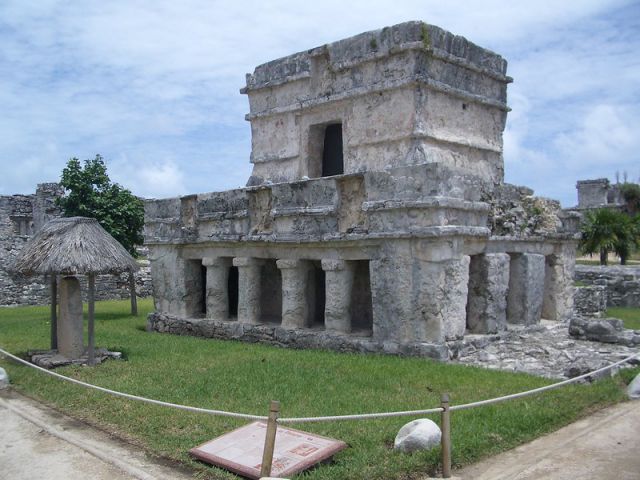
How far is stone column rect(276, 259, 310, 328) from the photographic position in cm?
1062

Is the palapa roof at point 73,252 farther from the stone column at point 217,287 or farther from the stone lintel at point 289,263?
the stone column at point 217,287

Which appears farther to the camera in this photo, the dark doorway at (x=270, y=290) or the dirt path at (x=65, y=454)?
the dark doorway at (x=270, y=290)

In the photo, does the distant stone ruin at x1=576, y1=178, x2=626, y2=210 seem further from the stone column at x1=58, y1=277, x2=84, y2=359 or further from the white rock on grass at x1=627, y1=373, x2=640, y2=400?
the stone column at x1=58, y1=277, x2=84, y2=359

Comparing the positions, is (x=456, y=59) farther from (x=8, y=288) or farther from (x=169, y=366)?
(x=8, y=288)

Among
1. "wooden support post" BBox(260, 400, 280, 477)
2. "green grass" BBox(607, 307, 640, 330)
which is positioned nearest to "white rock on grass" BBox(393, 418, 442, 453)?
"wooden support post" BBox(260, 400, 280, 477)

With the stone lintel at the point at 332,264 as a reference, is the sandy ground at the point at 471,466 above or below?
below

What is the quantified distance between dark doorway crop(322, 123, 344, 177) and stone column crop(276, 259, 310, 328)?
3.06m

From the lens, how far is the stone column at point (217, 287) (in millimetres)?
12180

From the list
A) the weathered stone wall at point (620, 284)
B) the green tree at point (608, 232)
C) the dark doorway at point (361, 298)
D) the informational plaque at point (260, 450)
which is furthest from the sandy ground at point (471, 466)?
the green tree at point (608, 232)

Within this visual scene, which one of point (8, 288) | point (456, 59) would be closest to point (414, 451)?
point (456, 59)

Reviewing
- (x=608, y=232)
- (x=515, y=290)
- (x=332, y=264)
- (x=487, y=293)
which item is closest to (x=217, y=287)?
(x=332, y=264)

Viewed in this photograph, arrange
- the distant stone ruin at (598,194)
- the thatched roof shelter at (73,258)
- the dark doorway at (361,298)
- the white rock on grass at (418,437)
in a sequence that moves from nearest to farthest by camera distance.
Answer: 1. the white rock on grass at (418,437)
2. the thatched roof shelter at (73,258)
3. the dark doorway at (361,298)
4. the distant stone ruin at (598,194)

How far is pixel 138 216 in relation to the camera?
55.3ft

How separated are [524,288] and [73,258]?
24.5ft
